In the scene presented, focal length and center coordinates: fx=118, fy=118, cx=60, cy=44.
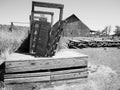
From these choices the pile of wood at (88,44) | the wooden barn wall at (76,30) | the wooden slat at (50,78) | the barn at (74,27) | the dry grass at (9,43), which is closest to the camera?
the wooden slat at (50,78)

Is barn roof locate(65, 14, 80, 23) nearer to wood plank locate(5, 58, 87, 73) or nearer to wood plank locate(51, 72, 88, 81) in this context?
wood plank locate(51, 72, 88, 81)

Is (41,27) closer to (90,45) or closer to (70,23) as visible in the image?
(90,45)

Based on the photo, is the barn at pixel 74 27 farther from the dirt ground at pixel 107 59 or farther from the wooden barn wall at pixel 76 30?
the dirt ground at pixel 107 59

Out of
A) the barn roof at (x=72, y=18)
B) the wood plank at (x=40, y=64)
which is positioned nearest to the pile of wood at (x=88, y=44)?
the wood plank at (x=40, y=64)

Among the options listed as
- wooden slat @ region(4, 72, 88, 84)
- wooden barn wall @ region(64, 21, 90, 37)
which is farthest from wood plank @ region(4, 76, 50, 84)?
wooden barn wall @ region(64, 21, 90, 37)

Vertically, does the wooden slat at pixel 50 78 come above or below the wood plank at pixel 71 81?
above

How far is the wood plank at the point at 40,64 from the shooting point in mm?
3090

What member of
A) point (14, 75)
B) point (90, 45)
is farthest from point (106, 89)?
point (90, 45)

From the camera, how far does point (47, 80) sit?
11.4 feet

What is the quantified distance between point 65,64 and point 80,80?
2.78ft

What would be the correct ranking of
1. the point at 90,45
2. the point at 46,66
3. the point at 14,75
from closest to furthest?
the point at 14,75 < the point at 46,66 < the point at 90,45

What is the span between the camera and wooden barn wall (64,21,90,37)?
1284 inches

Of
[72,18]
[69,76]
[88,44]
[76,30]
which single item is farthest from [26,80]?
[76,30]

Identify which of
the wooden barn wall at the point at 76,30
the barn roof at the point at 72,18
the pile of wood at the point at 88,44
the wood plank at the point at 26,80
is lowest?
the wood plank at the point at 26,80
